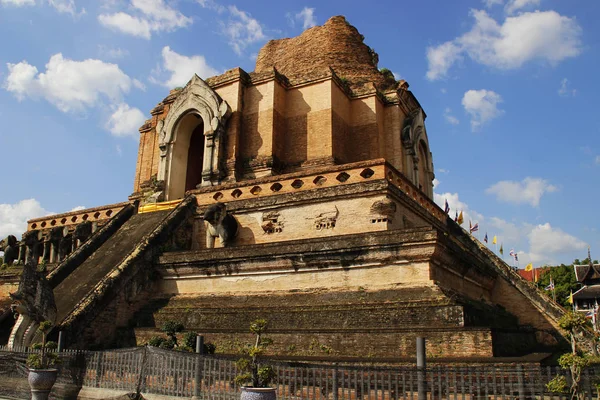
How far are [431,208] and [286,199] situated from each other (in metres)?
5.50

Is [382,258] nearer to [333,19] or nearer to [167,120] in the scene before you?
[167,120]

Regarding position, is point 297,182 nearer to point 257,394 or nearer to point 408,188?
point 408,188

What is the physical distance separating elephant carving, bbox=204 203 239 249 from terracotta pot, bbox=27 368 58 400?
618cm

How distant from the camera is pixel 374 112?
19.8 meters

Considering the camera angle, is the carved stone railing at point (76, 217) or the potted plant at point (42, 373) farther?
the carved stone railing at point (76, 217)

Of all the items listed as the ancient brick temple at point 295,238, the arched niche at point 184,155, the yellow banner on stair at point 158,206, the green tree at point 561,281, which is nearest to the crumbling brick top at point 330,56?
the ancient brick temple at point 295,238

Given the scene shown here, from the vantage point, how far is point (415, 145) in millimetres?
20688

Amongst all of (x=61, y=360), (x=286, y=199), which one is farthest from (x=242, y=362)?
(x=286, y=199)

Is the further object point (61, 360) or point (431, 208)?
point (431, 208)

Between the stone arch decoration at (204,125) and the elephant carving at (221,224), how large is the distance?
3.79 m

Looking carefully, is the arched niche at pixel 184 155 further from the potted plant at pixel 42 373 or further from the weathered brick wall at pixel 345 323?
the potted plant at pixel 42 373

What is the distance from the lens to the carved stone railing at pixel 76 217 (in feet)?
65.6

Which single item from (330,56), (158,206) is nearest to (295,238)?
(158,206)

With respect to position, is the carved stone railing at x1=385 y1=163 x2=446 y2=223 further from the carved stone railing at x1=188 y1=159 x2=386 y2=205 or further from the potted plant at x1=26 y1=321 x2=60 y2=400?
the potted plant at x1=26 y1=321 x2=60 y2=400
